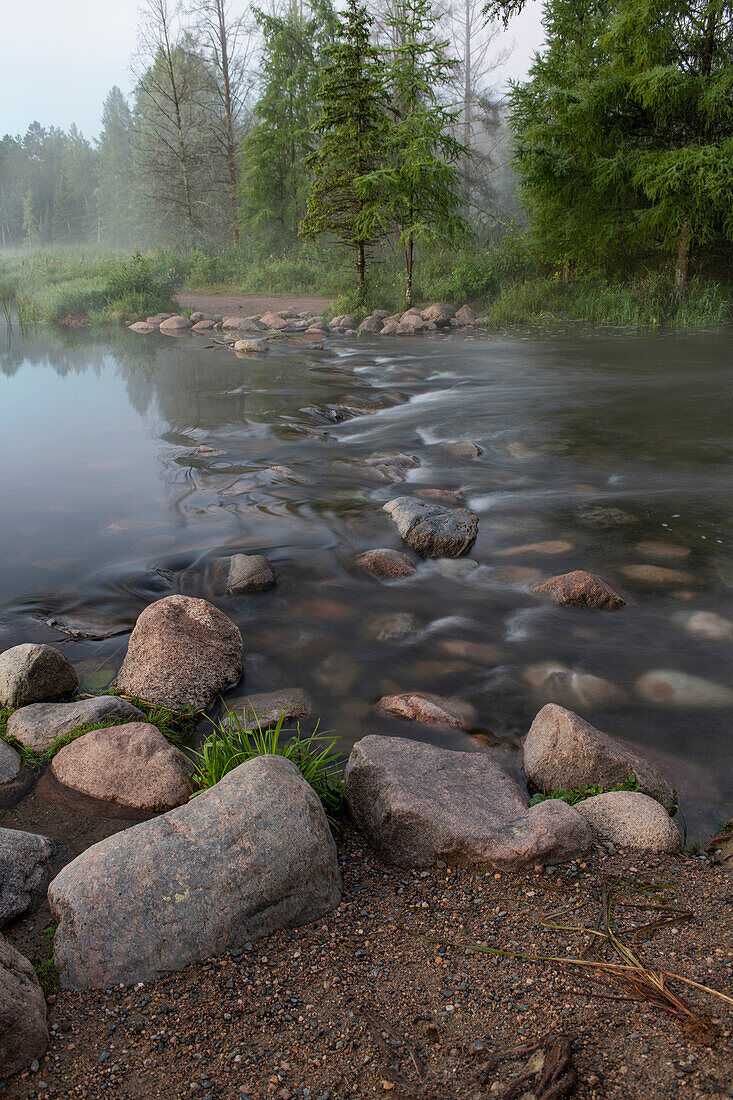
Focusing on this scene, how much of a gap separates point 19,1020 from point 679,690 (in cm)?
361

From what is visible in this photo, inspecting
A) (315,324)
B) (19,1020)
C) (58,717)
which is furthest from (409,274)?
(19,1020)

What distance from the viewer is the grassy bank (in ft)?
64.6

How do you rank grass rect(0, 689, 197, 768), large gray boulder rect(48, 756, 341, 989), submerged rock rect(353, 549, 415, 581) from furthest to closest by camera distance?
submerged rock rect(353, 549, 415, 581), grass rect(0, 689, 197, 768), large gray boulder rect(48, 756, 341, 989)

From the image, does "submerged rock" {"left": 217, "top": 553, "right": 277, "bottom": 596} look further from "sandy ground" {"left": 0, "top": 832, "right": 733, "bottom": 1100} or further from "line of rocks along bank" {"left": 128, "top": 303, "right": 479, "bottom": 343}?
"line of rocks along bank" {"left": 128, "top": 303, "right": 479, "bottom": 343}

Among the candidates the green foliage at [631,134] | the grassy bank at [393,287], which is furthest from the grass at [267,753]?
the grassy bank at [393,287]

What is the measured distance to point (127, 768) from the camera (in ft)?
10.4

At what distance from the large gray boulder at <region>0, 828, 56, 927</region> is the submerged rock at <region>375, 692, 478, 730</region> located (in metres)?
1.85

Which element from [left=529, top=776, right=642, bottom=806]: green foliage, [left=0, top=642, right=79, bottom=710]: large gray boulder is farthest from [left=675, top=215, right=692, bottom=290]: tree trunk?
[left=0, top=642, right=79, bottom=710]: large gray boulder

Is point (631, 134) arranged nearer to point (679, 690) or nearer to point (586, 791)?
point (679, 690)

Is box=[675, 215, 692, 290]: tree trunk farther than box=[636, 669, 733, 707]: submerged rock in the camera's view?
Yes

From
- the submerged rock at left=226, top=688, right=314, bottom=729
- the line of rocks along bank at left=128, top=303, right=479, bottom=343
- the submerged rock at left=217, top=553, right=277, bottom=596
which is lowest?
the submerged rock at left=226, top=688, right=314, bottom=729


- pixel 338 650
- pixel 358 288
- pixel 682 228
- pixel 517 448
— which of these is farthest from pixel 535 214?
pixel 338 650

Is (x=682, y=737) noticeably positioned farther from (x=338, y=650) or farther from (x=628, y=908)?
(x=338, y=650)

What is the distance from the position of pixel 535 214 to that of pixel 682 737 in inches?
817
